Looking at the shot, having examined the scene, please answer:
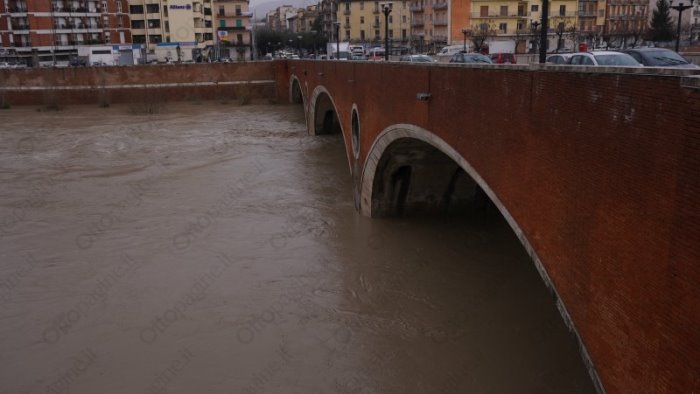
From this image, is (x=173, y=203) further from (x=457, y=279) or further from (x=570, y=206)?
(x=570, y=206)

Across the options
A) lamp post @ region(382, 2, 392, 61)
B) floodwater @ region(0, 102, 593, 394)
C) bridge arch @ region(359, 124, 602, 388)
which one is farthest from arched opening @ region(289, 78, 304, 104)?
bridge arch @ region(359, 124, 602, 388)

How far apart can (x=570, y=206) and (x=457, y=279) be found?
21.0 feet

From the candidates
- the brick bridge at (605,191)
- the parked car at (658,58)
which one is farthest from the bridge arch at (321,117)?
the brick bridge at (605,191)

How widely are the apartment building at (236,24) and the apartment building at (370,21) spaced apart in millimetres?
12388

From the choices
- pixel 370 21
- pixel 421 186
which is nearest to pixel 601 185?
pixel 421 186

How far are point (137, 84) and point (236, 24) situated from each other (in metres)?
37.8

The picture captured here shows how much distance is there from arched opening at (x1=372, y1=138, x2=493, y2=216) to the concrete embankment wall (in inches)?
1263

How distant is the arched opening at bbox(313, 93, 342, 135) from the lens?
31.0 metres

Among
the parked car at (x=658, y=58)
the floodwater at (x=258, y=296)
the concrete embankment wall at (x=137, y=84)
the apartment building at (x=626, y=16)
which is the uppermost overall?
the apartment building at (x=626, y=16)

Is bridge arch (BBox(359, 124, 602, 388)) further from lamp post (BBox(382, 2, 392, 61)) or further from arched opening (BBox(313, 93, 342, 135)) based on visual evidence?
arched opening (BBox(313, 93, 342, 135))

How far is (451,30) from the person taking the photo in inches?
2318

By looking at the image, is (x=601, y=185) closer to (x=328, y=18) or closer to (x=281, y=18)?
(x=328, y=18)

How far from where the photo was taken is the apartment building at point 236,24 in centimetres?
8125

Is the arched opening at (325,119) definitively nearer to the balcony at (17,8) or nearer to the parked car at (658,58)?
the parked car at (658,58)
